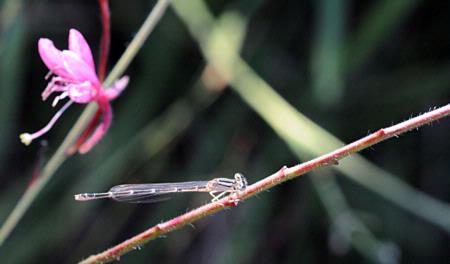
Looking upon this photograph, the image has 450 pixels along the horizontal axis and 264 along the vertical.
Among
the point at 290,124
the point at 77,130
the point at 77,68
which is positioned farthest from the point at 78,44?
the point at 290,124

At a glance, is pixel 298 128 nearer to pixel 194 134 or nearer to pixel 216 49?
pixel 216 49

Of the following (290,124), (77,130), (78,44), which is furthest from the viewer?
(290,124)

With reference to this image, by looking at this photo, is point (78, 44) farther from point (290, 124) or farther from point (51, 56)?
point (290, 124)

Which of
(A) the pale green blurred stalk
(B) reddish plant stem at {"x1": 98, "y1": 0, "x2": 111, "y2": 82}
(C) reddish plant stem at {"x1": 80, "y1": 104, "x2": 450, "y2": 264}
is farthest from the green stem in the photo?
(A) the pale green blurred stalk

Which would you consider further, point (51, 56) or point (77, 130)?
point (77, 130)

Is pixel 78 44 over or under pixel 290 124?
under

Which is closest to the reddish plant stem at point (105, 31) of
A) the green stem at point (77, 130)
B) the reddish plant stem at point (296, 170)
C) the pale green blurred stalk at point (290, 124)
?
the green stem at point (77, 130)

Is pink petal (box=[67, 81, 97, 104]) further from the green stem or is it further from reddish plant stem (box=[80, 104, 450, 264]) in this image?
reddish plant stem (box=[80, 104, 450, 264])

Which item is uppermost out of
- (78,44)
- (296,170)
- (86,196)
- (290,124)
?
(290,124)
